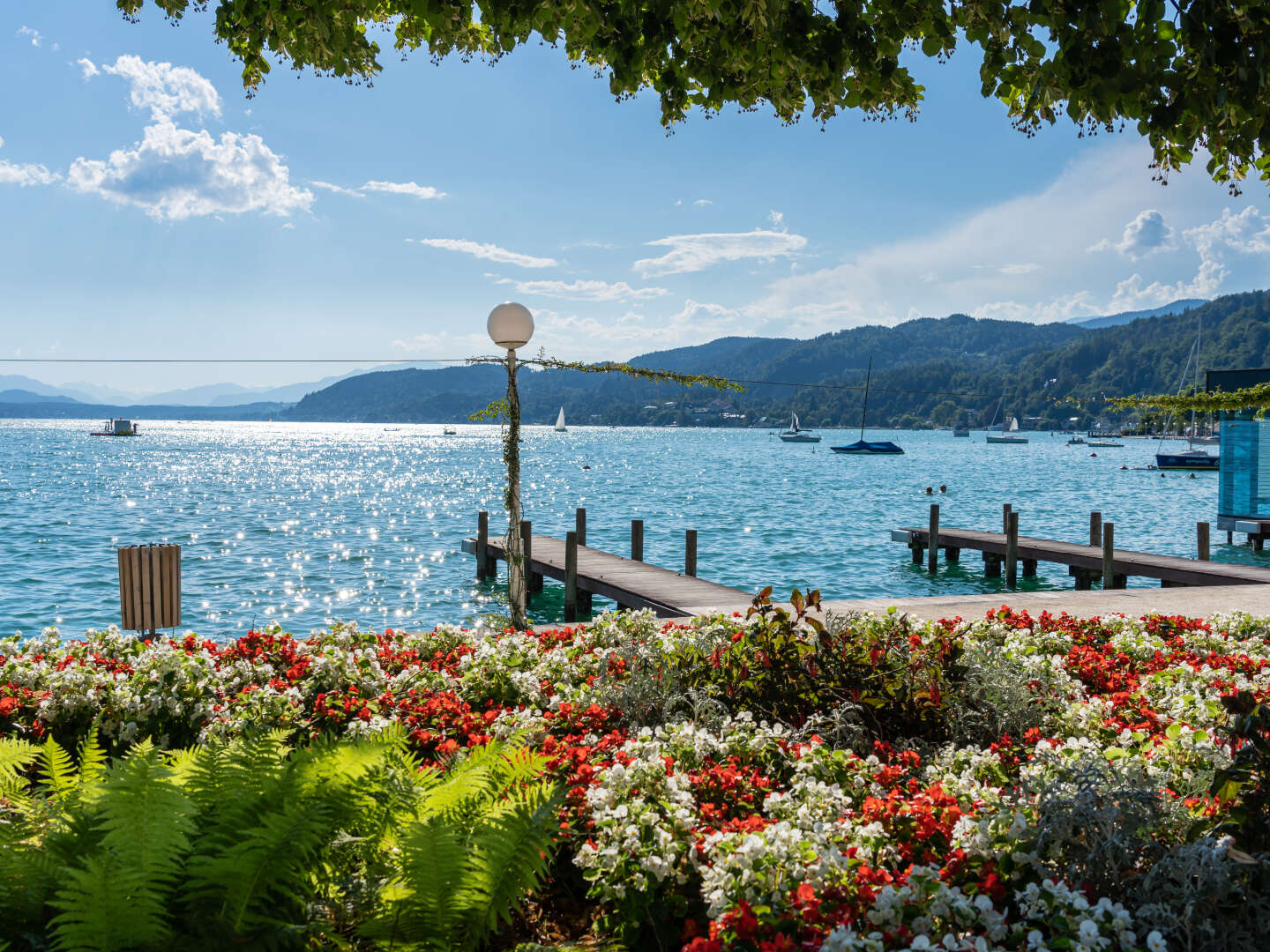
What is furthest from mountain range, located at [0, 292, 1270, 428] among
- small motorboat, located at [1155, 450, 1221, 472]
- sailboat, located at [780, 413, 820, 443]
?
small motorboat, located at [1155, 450, 1221, 472]

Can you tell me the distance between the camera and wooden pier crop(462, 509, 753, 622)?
11875 mm

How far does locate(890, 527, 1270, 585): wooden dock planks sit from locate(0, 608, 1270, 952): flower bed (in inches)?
425

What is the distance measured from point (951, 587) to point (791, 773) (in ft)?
60.5

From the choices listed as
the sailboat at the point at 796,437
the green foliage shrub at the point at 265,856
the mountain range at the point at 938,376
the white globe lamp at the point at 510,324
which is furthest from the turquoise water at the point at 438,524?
the sailboat at the point at 796,437

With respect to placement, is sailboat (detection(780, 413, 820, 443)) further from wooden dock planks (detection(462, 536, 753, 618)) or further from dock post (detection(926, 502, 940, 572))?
wooden dock planks (detection(462, 536, 753, 618))

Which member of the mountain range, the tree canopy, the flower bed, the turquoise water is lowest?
the turquoise water

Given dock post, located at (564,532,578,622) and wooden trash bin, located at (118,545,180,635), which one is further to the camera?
dock post, located at (564,532,578,622)

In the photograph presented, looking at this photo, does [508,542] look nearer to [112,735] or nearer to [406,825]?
[112,735]

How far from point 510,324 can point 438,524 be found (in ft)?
87.5

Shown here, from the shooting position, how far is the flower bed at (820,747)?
7.60 ft

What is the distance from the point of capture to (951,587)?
2055cm

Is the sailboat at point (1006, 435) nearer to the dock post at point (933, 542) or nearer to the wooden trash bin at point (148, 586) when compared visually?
the dock post at point (933, 542)

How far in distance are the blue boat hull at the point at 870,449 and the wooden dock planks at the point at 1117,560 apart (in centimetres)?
7573

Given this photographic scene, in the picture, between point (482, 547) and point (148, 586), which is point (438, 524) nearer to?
point (482, 547)
